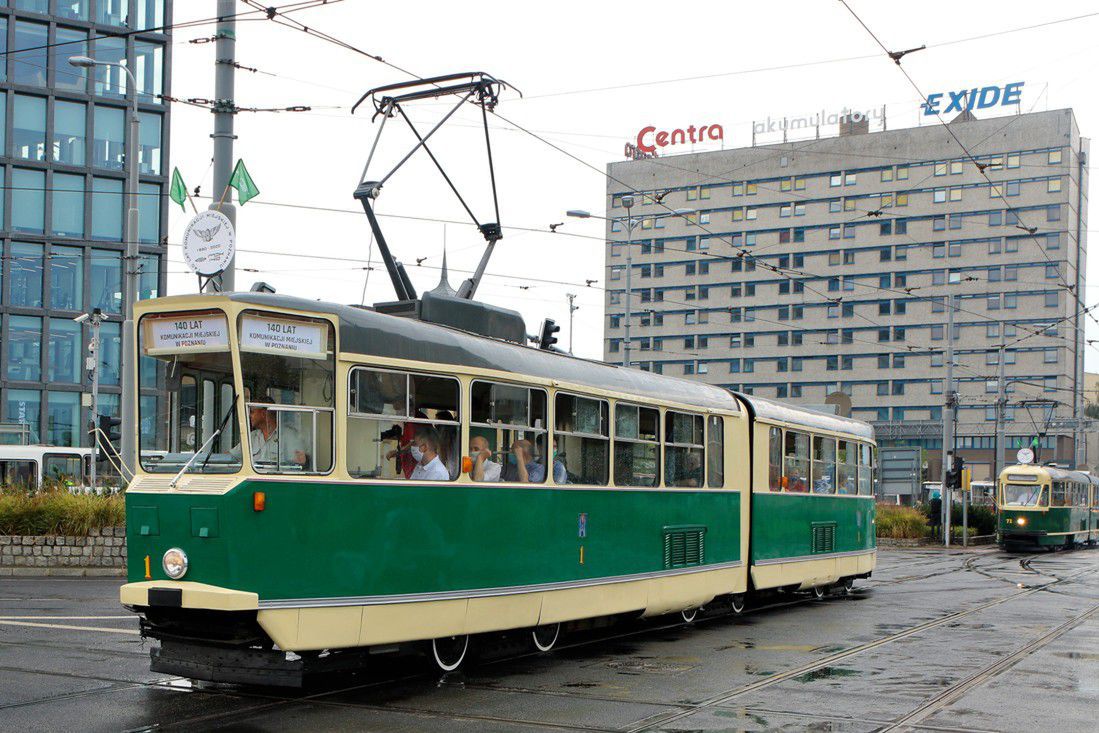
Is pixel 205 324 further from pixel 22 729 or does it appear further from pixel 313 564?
pixel 22 729

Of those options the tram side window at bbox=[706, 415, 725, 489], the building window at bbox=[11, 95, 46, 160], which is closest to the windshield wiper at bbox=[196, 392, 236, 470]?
the tram side window at bbox=[706, 415, 725, 489]

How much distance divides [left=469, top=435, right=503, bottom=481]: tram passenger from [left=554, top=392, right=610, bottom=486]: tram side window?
1.10m

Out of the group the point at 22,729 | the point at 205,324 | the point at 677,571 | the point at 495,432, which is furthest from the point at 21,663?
the point at 677,571

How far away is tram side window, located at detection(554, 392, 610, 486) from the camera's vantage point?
1225cm

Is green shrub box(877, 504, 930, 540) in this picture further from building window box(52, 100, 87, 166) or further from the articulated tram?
building window box(52, 100, 87, 166)

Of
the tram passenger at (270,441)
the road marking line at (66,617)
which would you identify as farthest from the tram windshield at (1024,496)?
the tram passenger at (270,441)

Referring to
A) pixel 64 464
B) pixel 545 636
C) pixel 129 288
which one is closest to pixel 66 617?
pixel 545 636

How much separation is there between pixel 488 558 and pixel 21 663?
13.5 feet

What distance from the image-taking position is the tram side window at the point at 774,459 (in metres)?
17.5

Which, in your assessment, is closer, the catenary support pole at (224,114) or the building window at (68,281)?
the catenary support pole at (224,114)

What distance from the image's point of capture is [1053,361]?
311 feet

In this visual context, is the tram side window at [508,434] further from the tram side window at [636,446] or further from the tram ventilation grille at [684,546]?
the tram ventilation grille at [684,546]

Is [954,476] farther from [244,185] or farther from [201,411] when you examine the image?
[201,411]

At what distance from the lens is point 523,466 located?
11.6 m
